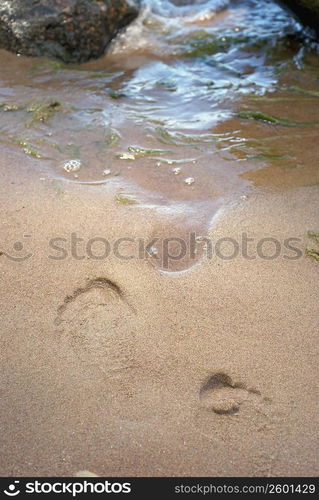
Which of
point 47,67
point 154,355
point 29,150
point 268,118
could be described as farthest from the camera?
point 47,67

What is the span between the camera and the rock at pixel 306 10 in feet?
14.3

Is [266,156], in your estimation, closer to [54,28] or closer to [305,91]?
[305,91]

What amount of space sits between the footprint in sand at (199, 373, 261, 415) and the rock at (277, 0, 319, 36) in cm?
379

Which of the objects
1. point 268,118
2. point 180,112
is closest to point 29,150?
point 180,112

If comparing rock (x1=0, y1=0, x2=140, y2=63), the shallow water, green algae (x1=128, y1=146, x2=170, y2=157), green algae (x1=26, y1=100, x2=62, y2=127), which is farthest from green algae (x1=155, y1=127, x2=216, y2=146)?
rock (x1=0, y1=0, x2=140, y2=63)

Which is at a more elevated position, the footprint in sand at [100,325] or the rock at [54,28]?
the rock at [54,28]

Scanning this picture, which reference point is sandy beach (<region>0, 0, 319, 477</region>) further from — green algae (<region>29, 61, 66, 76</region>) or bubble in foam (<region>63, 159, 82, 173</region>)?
green algae (<region>29, 61, 66, 76</region>)

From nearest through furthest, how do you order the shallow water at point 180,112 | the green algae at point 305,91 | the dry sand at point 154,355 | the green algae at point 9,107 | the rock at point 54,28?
the dry sand at point 154,355
the shallow water at point 180,112
the green algae at point 9,107
the green algae at point 305,91
the rock at point 54,28

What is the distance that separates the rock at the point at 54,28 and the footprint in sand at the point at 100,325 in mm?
2951

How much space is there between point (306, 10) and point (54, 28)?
92.6 inches

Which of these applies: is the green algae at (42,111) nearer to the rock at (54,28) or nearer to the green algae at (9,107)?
the green algae at (9,107)

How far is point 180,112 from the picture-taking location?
3.78 metres

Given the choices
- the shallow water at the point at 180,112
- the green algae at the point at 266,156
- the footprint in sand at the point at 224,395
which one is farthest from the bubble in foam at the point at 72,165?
the footprint in sand at the point at 224,395

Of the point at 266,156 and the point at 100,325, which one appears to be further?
the point at 266,156
